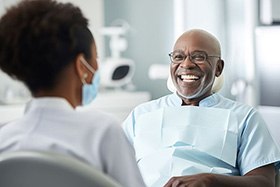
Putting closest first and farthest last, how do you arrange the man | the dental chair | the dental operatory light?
the dental chair, the man, the dental operatory light

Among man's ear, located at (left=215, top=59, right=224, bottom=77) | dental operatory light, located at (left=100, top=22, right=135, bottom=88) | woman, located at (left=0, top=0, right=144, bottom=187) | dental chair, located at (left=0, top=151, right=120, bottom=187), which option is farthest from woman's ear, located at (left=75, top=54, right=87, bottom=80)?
dental operatory light, located at (left=100, top=22, right=135, bottom=88)

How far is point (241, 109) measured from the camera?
172 cm

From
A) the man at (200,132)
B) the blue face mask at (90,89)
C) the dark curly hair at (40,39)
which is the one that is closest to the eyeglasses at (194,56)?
the man at (200,132)

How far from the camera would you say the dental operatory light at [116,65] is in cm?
357

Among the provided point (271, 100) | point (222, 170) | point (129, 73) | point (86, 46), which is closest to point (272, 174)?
point (222, 170)

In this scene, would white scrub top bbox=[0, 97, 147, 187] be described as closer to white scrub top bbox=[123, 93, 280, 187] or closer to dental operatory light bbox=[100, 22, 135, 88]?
white scrub top bbox=[123, 93, 280, 187]

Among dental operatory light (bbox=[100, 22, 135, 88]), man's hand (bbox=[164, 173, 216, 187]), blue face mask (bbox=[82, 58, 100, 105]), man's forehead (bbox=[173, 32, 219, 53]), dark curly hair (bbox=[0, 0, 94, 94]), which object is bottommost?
man's hand (bbox=[164, 173, 216, 187])

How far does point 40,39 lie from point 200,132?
82 centimetres

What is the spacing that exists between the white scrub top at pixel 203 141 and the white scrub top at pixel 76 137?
1.85 ft

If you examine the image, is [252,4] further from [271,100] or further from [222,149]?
[222,149]

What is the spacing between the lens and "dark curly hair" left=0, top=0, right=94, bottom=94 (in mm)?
1055

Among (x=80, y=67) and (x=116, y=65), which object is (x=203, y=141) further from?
(x=116, y=65)

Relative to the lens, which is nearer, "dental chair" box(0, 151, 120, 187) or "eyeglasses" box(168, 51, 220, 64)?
"dental chair" box(0, 151, 120, 187)

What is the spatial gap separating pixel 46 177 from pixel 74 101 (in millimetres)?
235
